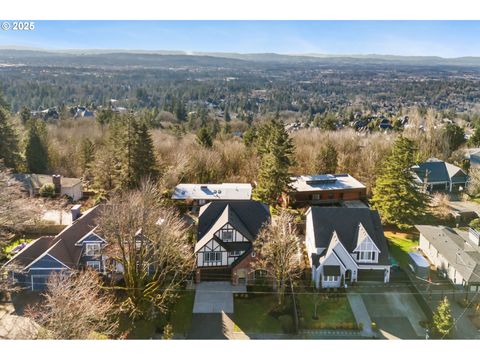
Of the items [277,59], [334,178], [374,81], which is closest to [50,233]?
[334,178]

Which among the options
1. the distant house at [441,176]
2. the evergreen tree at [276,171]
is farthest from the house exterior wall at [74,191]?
the distant house at [441,176]

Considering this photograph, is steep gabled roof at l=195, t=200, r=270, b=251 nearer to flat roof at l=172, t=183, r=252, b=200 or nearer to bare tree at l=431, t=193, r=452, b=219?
flat roof at l=172, t=183, r=252, b=200

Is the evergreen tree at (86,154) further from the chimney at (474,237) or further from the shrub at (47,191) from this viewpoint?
the chimney at (474,237)

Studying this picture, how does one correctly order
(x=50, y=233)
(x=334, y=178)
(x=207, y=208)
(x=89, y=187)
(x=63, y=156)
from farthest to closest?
(x=63, y=156)
(x=89, y=187)
(x=334, y=178)
(x=50, y=233)
(x=207, y=208)

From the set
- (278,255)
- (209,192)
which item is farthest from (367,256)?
(209,192)

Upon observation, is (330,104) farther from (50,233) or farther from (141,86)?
(50,233)

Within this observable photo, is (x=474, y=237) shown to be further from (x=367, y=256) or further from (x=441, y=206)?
(x=441, y=206)
